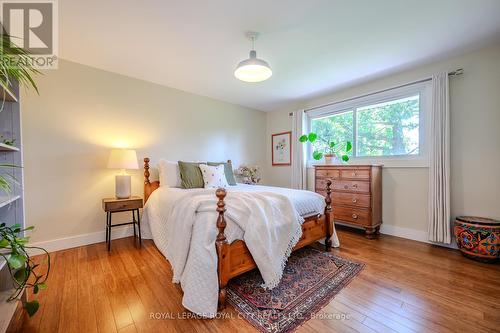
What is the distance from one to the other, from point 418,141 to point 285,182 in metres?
2.39

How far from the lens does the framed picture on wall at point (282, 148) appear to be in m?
4.42

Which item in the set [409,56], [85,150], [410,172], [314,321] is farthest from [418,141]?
[85,150]

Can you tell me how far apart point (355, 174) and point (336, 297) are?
1.87 meters

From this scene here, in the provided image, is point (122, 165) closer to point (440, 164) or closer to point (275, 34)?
point (275, 34)

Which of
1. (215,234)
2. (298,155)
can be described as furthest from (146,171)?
(298,155)

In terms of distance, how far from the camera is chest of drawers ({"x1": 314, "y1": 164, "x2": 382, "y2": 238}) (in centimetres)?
288

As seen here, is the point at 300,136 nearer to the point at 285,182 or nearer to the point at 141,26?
the point at 285,182

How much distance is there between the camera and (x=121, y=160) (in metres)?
2.64

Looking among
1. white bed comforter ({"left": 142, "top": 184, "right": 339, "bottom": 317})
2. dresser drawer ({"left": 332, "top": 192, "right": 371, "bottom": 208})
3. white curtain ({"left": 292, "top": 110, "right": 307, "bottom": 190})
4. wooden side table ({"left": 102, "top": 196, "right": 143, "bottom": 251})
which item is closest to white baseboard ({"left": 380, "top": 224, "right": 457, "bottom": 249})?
dresser drawer ({"left": 332, "top": 192, "right": 371, "bottom": 208})

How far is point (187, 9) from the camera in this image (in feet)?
5.74

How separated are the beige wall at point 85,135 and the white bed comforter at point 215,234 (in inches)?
52.1

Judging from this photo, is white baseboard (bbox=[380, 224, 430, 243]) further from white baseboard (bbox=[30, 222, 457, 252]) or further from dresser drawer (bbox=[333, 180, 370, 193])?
dresser drawer (bbox=[333, 180, 370, 193])

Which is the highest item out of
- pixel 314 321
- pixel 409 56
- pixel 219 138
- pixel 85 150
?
pixel 409 56
